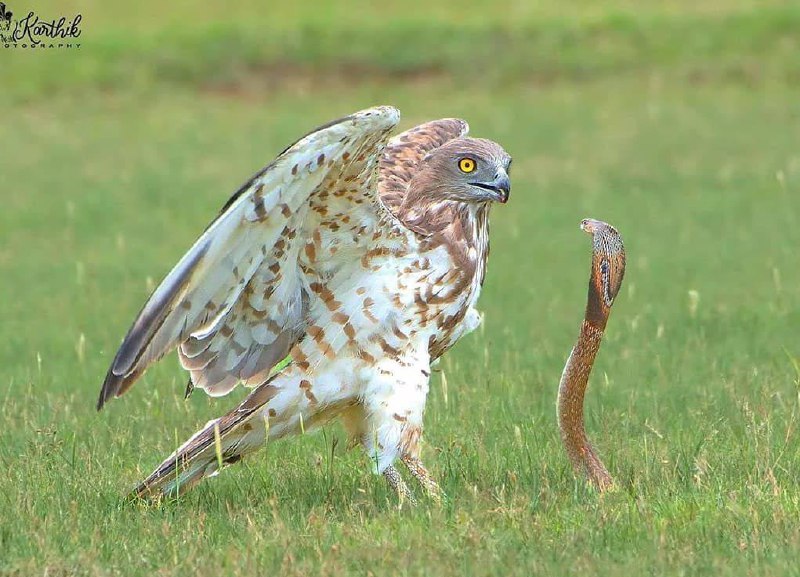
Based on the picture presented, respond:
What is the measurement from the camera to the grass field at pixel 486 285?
5484 mm

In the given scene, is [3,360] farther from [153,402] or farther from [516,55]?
[516,55]

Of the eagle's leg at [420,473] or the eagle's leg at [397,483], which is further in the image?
the eagle's leg at [420,473]

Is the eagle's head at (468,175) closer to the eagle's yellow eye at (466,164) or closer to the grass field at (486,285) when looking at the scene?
the eagle's yellow eye at (466,164)

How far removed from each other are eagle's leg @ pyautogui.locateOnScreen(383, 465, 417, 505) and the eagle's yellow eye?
52.8 inches

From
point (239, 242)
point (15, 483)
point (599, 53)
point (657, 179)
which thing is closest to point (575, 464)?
point (239, 242)

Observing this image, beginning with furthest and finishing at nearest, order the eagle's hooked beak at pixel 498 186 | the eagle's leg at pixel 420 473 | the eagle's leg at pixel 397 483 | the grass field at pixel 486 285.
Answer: the eagle's hooked beak at pixel 498 186
the eagle's leg at pixel 420 473
the eagle's leg at pixel 397 483
the grass field at pixel 486 285

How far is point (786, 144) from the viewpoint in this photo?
59.2ft

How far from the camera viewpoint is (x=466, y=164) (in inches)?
263

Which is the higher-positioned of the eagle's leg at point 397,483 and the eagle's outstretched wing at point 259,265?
the eagle's outstretched wing at point 259,265

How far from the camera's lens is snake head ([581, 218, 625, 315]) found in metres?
6.01

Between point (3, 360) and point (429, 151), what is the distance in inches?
159

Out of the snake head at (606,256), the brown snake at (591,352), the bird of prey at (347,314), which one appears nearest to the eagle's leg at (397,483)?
the bird of prey at (347,314)

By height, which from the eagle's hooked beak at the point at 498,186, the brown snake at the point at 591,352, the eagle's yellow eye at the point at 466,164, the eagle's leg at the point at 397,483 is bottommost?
the eagle's leg at the point at 397,483

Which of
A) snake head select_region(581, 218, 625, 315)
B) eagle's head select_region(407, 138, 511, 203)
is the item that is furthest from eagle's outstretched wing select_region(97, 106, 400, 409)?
snake head select_region(581, 218, 625, 315)
